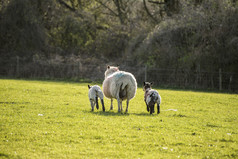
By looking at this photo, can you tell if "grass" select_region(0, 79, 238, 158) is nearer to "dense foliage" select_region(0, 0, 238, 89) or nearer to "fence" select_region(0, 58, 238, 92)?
"fence" select_region(0, 58, 238, 92)

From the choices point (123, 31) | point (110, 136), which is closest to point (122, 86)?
point (110, 136)

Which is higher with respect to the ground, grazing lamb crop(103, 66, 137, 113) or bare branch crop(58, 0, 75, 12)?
bare branch crop(58, 0, 75, 12)

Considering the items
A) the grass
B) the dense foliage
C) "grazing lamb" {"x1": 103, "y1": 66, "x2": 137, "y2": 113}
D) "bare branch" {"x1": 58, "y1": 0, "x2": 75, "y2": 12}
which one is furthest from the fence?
"grazing lamb" {"x1": 103, "y1": 66, "x2": 137, "y2": 113}

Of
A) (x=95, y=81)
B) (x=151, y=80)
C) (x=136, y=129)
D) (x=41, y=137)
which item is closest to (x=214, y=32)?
(x=151, y=80)

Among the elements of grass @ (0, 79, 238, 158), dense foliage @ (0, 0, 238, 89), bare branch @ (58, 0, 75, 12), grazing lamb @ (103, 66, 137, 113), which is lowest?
grass @ (0, 79, 238, 158)

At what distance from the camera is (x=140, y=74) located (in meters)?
31.3

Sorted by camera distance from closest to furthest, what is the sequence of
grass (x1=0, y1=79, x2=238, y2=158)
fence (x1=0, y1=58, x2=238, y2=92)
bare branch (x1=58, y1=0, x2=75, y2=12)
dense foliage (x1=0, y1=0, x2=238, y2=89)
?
1. grass (x1=0, y1=79, x2=238, y2=158)
2. fence (x1=0, y1=58, x2=238, y2=92)
3. dense foliage (x1=0, y1=0, x2=238, y2=89)
4. bare branch (x1=58, y1=0, x2=75, y2=12)

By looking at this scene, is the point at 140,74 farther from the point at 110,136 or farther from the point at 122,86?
the point at 110,136

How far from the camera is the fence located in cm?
2738

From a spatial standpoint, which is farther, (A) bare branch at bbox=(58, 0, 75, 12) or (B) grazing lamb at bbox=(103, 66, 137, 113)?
(A) bare branch at bbox=(58, 0, 75, 12)

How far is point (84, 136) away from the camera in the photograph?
810cm

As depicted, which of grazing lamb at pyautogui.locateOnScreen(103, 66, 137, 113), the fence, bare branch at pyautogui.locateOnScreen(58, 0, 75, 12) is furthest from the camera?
bare branch at pyautogui.locateOnScreen(58, 0, 75, 12)

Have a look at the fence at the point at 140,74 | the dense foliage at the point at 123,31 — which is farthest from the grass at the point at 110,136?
the dense foliage at the point at 123,31

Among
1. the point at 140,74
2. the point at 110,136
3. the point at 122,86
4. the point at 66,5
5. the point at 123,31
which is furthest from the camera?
the point at 66,5
